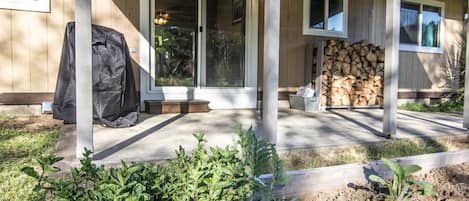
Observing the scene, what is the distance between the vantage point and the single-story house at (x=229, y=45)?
3.86 metres

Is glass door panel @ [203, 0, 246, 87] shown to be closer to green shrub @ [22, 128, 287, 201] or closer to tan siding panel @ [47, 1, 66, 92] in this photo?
tan siding panel @ [47, 1, 66, 92]

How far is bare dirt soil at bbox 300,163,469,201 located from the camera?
1873 mm

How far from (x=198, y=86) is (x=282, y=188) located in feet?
11.0

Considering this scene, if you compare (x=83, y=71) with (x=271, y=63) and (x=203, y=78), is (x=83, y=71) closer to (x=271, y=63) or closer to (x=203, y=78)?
(x=271, y=63)

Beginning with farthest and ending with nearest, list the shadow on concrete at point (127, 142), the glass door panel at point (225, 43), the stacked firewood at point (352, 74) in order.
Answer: the stacked firewood at point (352, 74) → the glass door panel at point (225, 43) → the shadow on concrete at point (127, 142)

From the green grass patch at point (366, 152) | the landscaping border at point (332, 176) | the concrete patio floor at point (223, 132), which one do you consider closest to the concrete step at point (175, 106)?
the concrete patio floor at point (223, 132)

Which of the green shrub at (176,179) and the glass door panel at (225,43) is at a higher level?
the glass door panel at (225,43)

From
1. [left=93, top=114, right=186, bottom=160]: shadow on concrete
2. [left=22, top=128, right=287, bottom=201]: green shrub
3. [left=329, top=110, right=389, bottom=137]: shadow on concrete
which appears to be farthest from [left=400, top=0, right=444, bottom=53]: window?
[left=22, top=128, right=287, bottom=201]: green shrub

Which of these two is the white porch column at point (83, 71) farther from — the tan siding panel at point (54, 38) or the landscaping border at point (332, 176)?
the tan siding panel at point (54, 38)

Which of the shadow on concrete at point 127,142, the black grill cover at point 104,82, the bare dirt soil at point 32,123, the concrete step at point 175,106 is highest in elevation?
the black grill cover at point 104,82

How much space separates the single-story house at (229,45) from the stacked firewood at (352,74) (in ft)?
0.06

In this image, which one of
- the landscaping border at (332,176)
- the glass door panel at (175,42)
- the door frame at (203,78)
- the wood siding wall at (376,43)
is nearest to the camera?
the landscaping border at (332,176)

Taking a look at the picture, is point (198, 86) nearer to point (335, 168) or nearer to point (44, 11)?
point (44, 11)

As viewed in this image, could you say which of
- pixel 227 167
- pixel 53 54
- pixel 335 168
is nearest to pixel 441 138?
pixel 335 168
